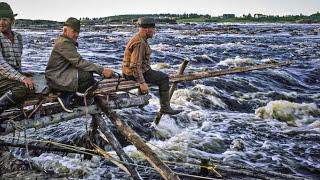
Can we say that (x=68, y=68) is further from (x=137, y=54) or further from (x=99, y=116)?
(x=137, y=54)

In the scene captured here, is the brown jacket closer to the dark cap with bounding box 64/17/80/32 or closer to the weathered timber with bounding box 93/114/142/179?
the weathered timber with bounding box 93/114/142/179

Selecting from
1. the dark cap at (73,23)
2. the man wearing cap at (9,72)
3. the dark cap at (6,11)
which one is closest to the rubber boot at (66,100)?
the man wearing cap at (9,72)

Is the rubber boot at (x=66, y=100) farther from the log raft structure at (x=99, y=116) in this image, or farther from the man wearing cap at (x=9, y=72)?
the man wearing cap at (x=9, y=72)

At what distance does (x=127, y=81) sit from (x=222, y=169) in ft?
9.63

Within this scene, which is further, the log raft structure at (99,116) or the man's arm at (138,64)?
the man's arm at (138,64)

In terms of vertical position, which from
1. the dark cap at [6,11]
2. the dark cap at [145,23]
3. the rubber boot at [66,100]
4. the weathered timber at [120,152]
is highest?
the dark cap at [6,11]

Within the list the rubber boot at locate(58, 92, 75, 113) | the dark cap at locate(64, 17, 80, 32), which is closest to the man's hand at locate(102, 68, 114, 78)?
the rubber boot at locate(58, 92, 75, 113)

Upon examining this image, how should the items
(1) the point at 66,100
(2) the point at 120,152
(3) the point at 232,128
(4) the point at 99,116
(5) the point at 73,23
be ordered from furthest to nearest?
(3) the point at 232,128, (4) the point at 99,116, (2) the point at 120,152, (1) the point at 66,100, (5) the point at 73,23

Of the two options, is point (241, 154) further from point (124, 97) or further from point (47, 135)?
point (47, 135)

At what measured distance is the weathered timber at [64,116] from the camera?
22.8ft

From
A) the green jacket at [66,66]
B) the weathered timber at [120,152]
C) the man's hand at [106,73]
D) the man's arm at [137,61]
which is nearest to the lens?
the green jacket at [66,66]

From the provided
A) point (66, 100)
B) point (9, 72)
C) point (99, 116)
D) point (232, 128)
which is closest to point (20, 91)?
point (9, 72)

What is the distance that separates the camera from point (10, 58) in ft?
23.2

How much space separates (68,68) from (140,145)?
185cm
